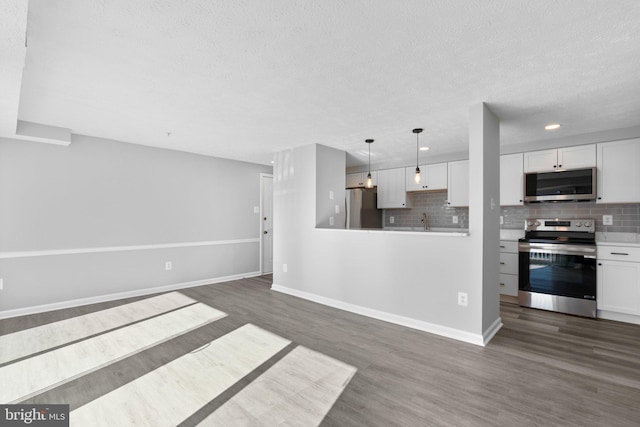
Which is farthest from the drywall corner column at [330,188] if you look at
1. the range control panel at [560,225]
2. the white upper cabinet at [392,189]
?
the range control panel at [560,225]

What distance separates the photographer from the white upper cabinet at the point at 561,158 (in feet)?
12.6

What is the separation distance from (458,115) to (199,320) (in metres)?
3.71

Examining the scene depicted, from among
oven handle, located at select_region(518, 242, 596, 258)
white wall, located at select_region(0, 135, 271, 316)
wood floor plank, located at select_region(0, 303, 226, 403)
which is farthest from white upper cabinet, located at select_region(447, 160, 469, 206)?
wood floor plank, located at select_region(0, 303, 226, 403)

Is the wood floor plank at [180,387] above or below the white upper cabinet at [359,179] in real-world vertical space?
below

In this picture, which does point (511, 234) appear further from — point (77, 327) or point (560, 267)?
point (77, 327)

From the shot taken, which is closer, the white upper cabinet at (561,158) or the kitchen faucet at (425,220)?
the white upper cabinet at (561,158)

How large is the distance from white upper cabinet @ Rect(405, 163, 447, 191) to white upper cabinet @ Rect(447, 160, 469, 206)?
10 cm

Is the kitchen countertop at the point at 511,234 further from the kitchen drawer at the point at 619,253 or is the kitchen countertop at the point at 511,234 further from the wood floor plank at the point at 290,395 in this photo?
the wood floor plank at the point at 290,395

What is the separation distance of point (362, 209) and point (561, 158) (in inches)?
117

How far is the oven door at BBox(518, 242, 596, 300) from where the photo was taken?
142 inches

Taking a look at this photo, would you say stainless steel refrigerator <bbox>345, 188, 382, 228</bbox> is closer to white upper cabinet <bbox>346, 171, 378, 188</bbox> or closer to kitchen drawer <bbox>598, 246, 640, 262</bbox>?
white upper cabinet <bbox>346, 171, 378, 188</bbox>

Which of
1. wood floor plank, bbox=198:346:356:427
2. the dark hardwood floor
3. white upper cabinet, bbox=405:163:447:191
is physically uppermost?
white upper cabinet, bbox=405:163:447:191

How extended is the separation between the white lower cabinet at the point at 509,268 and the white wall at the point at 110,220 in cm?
446

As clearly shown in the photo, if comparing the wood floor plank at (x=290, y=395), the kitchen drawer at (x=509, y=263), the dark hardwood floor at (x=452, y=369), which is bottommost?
the dark hardwood floor at (x=452, y=369)
